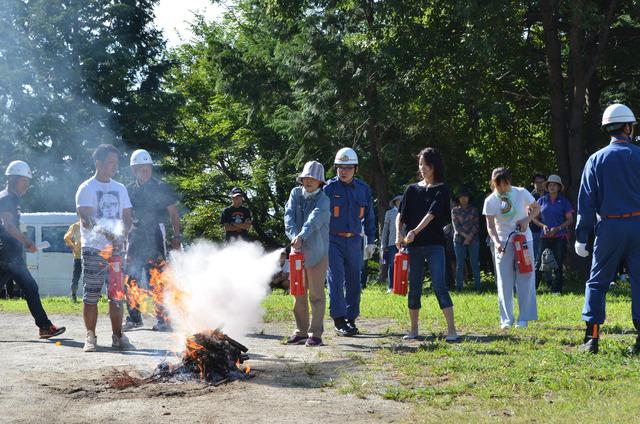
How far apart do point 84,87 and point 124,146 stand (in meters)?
6.00

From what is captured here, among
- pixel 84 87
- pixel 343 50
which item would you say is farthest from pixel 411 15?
pixel 84 87

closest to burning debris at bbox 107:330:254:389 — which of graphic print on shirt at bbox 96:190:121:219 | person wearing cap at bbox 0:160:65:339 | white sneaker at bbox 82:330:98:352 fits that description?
white sneaker at bbox 82:330:98:352

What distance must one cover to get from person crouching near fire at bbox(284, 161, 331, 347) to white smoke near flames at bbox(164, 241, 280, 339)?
1.68 feet

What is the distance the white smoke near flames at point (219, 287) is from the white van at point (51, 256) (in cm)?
1580

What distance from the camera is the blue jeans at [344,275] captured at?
11.0m

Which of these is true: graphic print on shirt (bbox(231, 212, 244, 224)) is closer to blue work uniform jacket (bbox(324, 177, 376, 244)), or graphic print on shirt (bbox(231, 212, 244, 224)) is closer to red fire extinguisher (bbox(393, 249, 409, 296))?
blue work uniform jacket (bbox(324, 177, 376, 244))

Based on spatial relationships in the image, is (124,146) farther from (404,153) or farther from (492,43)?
(492,43)

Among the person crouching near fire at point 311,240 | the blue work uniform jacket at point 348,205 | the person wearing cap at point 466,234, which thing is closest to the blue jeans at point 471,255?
the person wearing cap at point 466,234

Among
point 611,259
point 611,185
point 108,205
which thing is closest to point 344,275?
point 108,205

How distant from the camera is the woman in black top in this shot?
1018cm

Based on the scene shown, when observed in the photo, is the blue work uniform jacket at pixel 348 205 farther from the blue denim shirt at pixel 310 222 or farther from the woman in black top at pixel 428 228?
the woman in black top at pixel 428 228

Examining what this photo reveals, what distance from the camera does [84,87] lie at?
81.2 ft

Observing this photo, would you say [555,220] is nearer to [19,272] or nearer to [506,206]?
[506,206]

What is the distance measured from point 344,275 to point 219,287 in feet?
6.37
